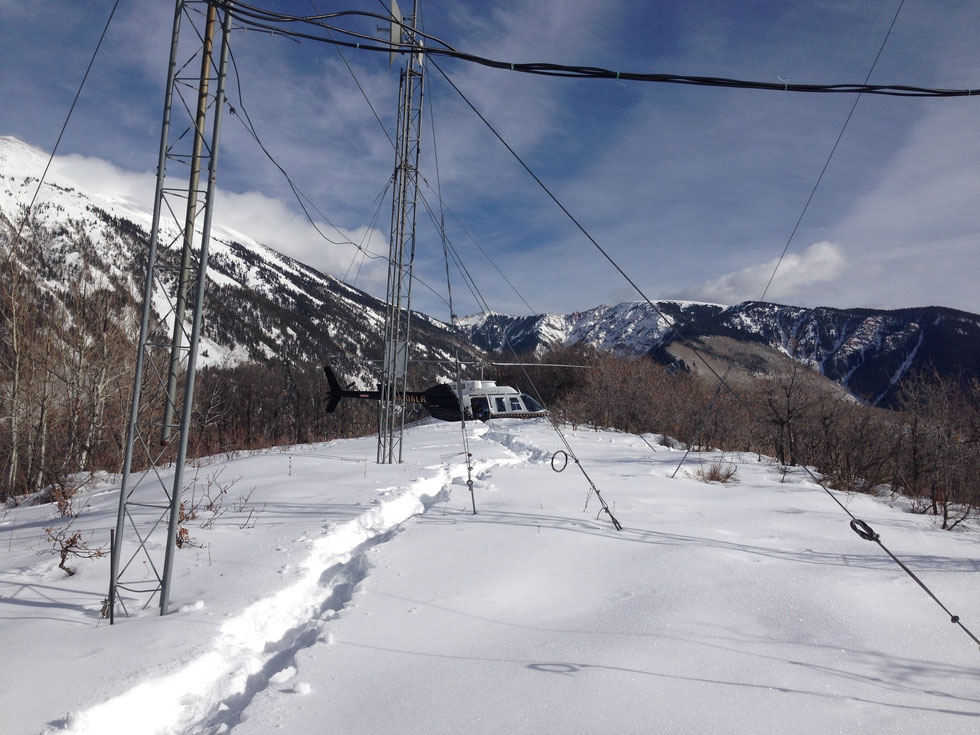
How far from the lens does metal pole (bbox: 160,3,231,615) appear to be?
13.4ft

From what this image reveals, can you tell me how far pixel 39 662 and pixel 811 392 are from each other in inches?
621

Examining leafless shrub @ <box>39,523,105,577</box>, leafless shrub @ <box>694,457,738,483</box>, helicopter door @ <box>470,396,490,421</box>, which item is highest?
helicopter door @ <box>470,396,490,421</box>

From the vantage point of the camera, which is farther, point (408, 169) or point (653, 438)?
point (653, 438)

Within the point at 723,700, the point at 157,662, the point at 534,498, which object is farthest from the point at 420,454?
the point at 723,700

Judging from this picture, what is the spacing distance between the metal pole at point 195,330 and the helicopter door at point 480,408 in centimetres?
1949

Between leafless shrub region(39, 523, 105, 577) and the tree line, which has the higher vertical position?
the tree line

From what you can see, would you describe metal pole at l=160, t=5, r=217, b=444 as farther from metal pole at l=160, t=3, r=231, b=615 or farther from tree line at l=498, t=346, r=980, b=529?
tree line at l=498, t=346, r=980, b=529

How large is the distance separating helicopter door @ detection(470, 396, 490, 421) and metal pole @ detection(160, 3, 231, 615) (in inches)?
767

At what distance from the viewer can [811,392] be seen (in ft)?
45.4

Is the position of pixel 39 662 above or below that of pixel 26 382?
below

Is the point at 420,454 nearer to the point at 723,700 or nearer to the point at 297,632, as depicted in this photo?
the point at 297,632

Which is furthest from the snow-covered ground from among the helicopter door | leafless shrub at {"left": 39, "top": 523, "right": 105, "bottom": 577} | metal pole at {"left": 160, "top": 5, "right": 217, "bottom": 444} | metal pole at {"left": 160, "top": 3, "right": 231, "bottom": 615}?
the helicopter door

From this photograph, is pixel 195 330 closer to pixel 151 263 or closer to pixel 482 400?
pixel 151 263

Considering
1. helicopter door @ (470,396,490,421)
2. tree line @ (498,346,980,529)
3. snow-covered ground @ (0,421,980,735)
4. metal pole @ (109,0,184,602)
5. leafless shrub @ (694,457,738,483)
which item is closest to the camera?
snow-covered ground @ (0,421,980,735)
